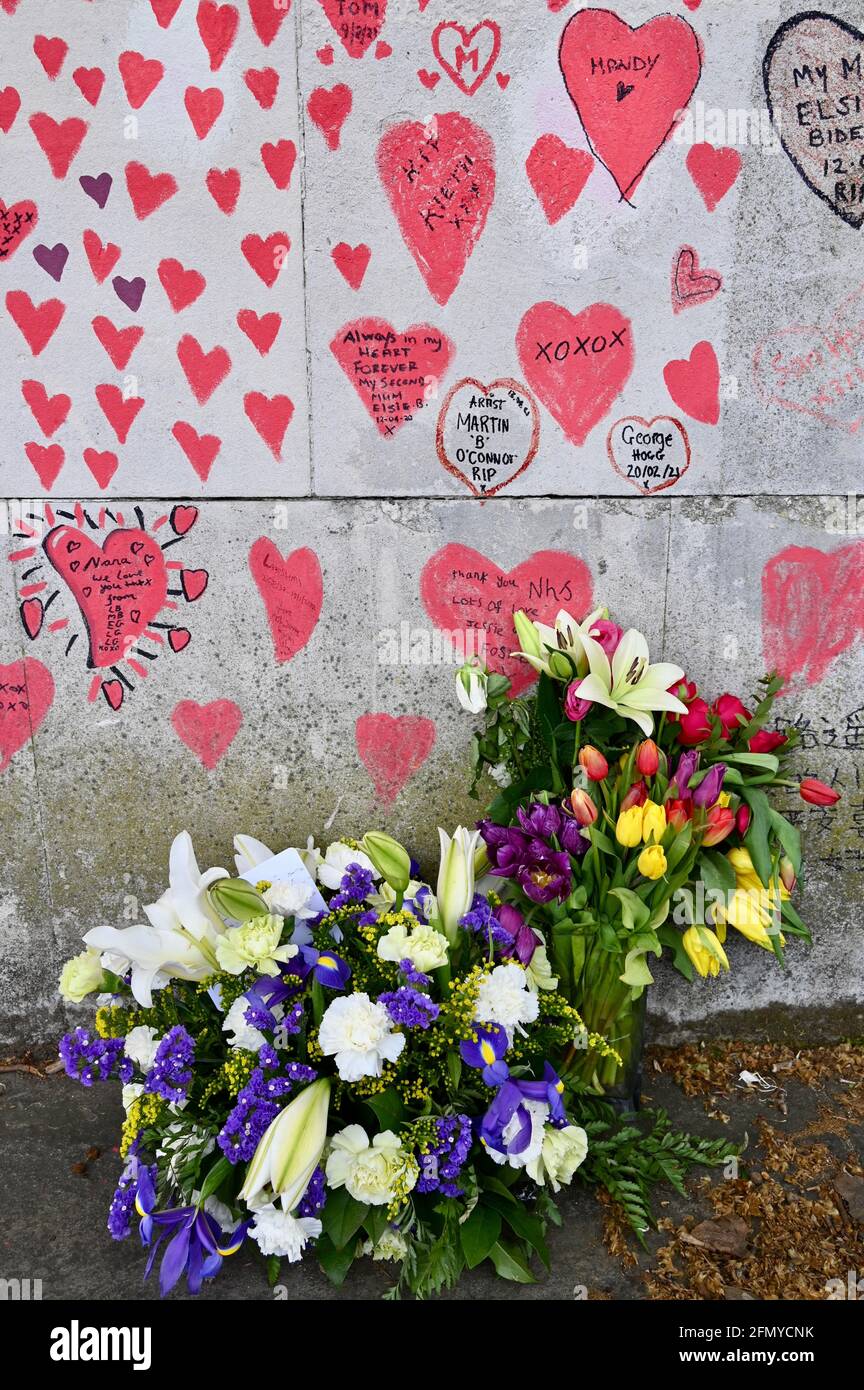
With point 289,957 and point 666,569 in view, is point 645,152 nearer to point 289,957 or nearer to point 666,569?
point 666,569

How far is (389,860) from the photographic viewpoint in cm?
260

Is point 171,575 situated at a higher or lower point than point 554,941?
higher

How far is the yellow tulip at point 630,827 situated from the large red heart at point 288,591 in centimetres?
108

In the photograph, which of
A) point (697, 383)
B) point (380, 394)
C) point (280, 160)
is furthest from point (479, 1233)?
point (280, 160)

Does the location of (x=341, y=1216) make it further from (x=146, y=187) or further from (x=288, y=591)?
(x=146, y=187)

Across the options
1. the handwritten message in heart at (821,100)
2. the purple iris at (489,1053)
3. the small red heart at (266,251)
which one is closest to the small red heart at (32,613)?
the small red heart at (266,251)

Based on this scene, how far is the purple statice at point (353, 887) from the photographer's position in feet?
8.18

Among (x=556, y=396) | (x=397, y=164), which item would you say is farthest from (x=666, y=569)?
(x=397, y=164)

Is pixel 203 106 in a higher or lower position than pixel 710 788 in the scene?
higher

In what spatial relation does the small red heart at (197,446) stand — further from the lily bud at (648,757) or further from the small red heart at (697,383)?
the lily bud at (648,757)

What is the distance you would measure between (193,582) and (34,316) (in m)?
0.85

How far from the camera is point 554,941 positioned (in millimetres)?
2658

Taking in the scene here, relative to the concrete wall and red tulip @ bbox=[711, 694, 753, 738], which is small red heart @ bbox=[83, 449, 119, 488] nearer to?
the concrete wall

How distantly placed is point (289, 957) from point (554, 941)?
0.73 meters
